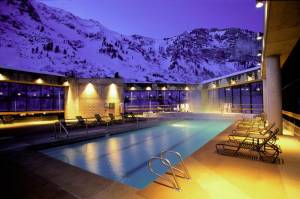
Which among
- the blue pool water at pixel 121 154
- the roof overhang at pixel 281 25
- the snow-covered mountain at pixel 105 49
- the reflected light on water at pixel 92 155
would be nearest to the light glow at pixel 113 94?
the blue pool water at pixel 121 154

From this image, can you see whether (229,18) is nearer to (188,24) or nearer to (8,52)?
(188,24)

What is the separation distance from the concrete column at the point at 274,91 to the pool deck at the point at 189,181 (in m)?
3.24

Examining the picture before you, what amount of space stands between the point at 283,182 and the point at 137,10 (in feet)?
442

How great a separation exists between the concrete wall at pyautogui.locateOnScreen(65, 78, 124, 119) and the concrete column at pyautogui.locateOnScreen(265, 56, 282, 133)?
1068cm

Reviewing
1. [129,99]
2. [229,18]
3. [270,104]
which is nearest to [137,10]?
[229,18]

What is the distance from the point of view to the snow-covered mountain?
52.5 m

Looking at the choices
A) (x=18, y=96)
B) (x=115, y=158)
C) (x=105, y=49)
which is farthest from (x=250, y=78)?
(x=105, y=49)

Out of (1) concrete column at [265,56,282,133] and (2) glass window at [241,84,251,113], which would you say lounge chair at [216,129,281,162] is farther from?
(2) glass window at [241,84,251,113]

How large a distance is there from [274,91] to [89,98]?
1185 centimetres

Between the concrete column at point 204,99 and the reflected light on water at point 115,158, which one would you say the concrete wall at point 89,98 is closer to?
the reflected light on water at point 115,158

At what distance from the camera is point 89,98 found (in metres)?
15.4

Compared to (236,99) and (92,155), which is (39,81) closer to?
(92,155)

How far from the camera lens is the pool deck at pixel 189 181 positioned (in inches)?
109

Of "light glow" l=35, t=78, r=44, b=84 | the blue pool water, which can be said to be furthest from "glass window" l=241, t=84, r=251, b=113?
"light glow" l=35, t=78, r=44, b=84
